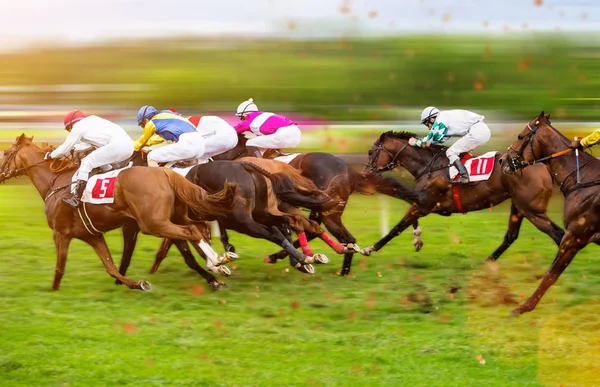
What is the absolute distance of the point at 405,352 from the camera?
6.17m

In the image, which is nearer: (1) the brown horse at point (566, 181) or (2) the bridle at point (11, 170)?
(1) the brown horse at point (566, 181)

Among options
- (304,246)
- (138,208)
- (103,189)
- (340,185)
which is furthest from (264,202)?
(103,189)

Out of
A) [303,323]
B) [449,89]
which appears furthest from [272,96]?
[303,323]

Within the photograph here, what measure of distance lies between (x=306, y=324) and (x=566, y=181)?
2.46 m

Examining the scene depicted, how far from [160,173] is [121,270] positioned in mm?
1355

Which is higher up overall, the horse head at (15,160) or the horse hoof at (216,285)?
the horse head at (15,160)

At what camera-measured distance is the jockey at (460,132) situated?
368 inches

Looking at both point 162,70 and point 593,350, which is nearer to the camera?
point 593,350

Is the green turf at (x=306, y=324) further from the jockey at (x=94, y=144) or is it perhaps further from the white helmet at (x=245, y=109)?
the white helmet at (x=245, y=109)

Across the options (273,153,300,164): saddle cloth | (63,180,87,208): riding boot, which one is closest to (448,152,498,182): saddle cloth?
(273,153,300,164): saddle cloth

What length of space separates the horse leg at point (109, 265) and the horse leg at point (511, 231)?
146 inches

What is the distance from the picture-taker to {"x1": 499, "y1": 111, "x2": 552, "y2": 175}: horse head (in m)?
7.69

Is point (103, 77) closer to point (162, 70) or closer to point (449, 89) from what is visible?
point (162, 70)

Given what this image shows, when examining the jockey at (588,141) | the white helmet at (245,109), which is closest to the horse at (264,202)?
the white helmet at (245,109)
